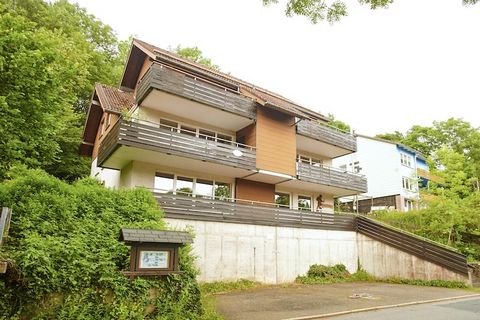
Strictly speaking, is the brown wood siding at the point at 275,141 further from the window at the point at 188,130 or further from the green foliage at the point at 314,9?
the green foliage at the point at 314,9

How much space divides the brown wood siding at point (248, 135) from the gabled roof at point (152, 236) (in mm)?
11869

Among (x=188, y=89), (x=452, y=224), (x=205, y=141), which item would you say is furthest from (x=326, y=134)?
(x=188, y=89)

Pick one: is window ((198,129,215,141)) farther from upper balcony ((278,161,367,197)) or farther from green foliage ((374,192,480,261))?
green foliage ((374,192,480,261))

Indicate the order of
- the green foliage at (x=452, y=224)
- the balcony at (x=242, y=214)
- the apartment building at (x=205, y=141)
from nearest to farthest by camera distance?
the balcony at (x=242, y=214)
the apartment building at (x=205, y=141)
the green foliage at (x=452, y=224)

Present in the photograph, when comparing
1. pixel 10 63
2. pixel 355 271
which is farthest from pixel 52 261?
pixel 355 271

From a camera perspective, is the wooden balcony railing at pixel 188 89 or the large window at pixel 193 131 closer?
the wooden balcony railing at pixel 188 89

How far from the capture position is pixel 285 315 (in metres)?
9.41

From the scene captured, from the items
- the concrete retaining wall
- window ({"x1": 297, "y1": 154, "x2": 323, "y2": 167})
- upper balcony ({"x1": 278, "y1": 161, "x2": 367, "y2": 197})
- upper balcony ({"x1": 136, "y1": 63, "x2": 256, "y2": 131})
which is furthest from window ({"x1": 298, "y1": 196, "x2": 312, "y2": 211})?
upper balcony ({"x1": 136, "y1": 63, "x2": 256, "y2": 131})

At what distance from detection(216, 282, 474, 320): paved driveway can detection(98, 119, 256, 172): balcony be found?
6.50m

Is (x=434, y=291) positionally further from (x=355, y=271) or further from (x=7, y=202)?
(x=7, y=202)

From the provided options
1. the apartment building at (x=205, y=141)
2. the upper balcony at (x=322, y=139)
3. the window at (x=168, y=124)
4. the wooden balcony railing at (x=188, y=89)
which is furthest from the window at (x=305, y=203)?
the window at (x=168, y=124)

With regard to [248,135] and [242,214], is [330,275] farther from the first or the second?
[248,135]

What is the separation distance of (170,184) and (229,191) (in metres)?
3.61

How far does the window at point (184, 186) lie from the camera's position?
18.2m
